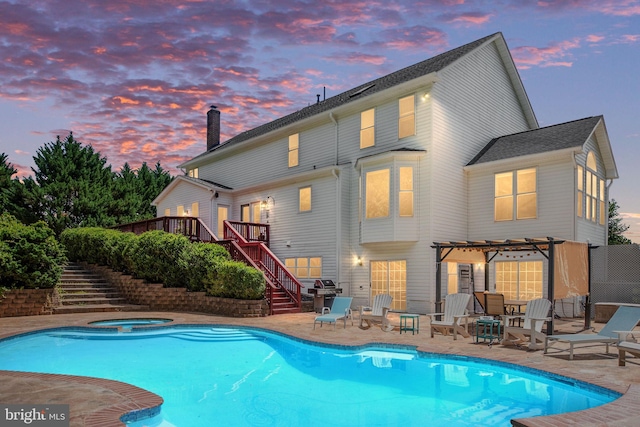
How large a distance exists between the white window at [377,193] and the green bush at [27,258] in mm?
11646

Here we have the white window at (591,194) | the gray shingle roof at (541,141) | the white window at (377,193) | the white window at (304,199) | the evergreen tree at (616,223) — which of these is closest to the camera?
the gray shingle roof at (541,141)

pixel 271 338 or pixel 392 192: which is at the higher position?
pixel 392 192

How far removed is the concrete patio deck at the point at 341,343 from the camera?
5629 mm

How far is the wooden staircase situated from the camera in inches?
702

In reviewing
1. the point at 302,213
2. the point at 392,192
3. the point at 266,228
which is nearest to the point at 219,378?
the point at 392,192

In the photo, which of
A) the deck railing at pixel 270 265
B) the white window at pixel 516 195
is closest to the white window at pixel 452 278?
the white window at pixel 516 195

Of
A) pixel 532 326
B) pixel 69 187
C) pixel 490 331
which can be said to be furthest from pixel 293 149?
pixel 69 187

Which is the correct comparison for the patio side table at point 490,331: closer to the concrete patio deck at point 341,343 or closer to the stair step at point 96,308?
the concrete patio deck at point 341,343

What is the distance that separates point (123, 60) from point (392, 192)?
521 inches

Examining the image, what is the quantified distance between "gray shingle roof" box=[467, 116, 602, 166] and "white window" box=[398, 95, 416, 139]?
9.64 ft

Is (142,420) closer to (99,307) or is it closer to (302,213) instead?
(99,307)

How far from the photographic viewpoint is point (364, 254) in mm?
19781

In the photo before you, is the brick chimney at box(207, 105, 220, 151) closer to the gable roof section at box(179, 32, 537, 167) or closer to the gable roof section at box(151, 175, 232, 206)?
the gable roof section at box(151, 175, 232, 206)

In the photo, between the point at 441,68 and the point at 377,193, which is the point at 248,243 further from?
the point at 441,68
